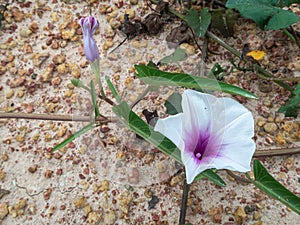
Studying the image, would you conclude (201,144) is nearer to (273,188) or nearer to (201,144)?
(201,144)

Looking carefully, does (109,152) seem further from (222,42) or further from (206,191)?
(222,42)

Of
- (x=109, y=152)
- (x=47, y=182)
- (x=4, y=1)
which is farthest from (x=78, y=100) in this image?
(x=4, y=1)

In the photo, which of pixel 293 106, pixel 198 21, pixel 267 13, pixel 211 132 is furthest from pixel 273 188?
pixel 198 21

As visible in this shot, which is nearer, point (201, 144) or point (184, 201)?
point (201, 144)

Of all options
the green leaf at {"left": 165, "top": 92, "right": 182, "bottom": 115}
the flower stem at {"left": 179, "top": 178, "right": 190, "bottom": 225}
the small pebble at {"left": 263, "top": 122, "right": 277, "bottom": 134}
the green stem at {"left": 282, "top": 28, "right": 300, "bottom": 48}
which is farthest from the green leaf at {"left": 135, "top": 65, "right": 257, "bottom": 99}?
the green stem at {"left": 282, "top": 28, "right": 300, "bottom": 48}

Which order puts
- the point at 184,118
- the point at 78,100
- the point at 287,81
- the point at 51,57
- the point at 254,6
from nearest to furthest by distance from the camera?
the point at 184,118
the point at 78,100
the point at 254,6
the point at 287,81
the point at 51,57
